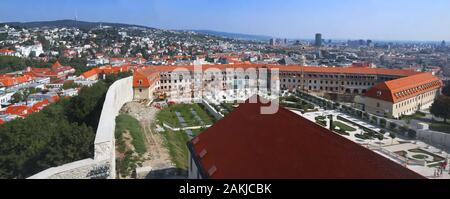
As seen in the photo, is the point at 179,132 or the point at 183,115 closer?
the point at 179,132

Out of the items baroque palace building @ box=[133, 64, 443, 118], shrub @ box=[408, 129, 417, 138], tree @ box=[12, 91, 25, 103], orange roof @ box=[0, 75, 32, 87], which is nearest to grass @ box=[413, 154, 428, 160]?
shrub @ box=[408, 129, 417, 138]

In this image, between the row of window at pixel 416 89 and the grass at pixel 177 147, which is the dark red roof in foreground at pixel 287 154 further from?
the row of window at pixel 416 89

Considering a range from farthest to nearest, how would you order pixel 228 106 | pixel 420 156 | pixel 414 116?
1. pixel 414 116
2. pixel 228 106
3. pixel 420 156

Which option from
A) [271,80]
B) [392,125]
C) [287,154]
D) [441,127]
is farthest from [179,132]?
[271,80]

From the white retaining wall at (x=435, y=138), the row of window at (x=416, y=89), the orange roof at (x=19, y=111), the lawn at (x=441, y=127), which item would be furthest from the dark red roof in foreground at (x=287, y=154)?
the row of window at (x=416, y=89)

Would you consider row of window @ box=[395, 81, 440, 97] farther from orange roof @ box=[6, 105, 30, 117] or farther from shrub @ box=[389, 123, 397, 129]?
orange roof @ box=[6, 105, 30, 117]

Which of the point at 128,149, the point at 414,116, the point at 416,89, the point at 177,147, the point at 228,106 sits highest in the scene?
the point at 416,89

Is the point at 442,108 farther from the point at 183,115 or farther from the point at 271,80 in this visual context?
the point at 271,80
